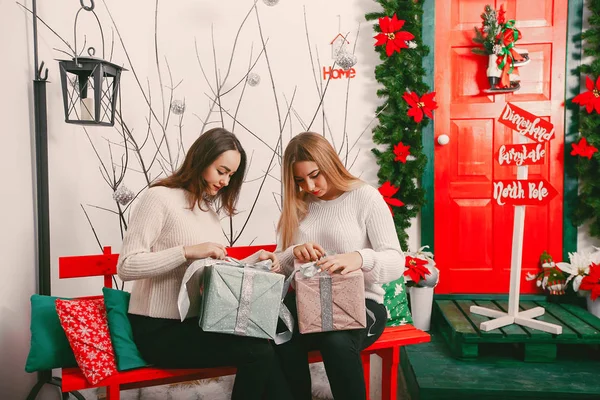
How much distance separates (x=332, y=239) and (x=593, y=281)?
188 centimetres

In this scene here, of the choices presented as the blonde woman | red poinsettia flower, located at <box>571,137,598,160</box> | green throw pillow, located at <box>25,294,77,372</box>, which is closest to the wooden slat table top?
the blonde woman

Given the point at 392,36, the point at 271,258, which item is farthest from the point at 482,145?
the point at 271,258

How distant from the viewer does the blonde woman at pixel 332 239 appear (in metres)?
2.04

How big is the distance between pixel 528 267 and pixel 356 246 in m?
1.80

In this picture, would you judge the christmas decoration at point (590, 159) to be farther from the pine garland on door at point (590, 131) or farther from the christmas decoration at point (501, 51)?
the christmas decoration at point (501, 51)

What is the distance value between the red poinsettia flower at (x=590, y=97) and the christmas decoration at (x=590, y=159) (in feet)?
0.06

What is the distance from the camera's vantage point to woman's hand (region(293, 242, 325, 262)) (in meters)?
2.17

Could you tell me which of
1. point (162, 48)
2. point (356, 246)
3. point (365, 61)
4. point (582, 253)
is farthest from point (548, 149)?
point (162, 48)

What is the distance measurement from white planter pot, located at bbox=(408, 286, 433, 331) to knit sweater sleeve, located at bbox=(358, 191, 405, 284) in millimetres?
1097

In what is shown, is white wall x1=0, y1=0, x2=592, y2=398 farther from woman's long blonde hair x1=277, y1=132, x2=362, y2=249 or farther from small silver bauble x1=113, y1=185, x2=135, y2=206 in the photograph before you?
woman's long blonde hair x1=277, y1=132, x2=362, y2=249

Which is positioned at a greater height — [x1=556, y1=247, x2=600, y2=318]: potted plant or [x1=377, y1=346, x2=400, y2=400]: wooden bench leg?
[x1=556, y1=247, x2=600, y2=318]: potted plant

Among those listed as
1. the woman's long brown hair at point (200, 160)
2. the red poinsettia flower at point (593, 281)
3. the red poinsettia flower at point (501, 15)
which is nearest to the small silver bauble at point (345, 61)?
the red poinsettia flower at point (501, 15)

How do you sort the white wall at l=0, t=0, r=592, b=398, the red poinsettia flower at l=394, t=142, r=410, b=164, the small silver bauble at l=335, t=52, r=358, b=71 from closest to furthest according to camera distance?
the white wall at l=0, t=0, r=592, b=398 < the small silver bauble at l=335, t=52, r=358, b=71 < the red poinsettia flower at l=394, t=142, r=410, b=164

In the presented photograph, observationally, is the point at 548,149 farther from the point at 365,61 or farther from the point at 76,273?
the point at 76,273
